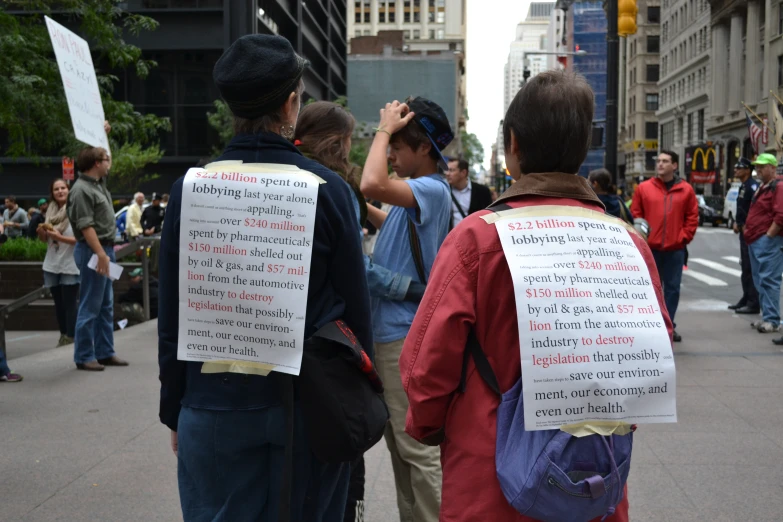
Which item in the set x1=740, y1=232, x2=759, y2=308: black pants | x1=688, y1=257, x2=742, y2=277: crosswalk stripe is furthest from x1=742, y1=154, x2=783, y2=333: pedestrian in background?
x1=688, y1=257, x2=742, y2=277: crosswalk stripe

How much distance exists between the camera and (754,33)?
62844mm

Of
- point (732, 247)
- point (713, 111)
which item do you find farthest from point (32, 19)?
point (713, 111)

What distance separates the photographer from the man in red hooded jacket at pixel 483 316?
219 centimetres

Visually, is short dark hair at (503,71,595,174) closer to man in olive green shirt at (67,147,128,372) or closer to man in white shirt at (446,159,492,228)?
man in olive green shirt at (67,147,128,372)

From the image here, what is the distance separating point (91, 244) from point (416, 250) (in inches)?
186

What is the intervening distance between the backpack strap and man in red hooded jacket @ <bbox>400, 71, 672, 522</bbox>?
1 centimetres

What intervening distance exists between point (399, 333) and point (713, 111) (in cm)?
7429

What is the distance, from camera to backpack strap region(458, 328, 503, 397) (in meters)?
2.21

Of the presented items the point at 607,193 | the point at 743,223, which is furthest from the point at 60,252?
the point at 743,223

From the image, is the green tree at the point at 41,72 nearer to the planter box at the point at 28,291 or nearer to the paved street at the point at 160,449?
the planter box at the point at 28,291

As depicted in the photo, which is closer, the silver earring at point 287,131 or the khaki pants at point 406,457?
the silver earring at point 287,131

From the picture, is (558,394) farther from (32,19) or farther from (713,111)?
(713,111)

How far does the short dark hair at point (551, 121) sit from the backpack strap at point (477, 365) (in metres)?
0.49

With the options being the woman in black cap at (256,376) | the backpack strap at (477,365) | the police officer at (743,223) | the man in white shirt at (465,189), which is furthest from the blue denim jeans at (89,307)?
the police officer at (743,223)
